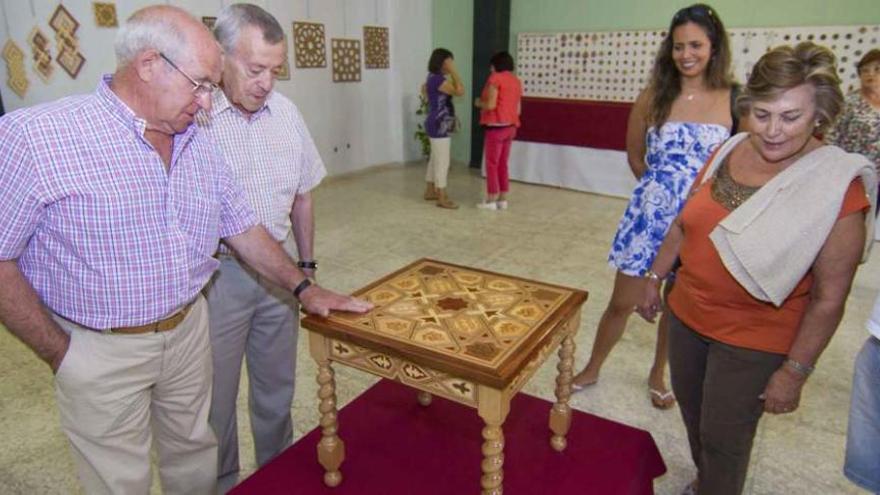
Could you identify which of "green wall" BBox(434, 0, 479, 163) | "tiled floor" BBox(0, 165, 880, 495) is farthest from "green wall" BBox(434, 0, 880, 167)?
"tiled floor" BBox(0, 165, 880, 495)

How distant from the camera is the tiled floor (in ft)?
7.01

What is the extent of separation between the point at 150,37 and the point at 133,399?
823mm

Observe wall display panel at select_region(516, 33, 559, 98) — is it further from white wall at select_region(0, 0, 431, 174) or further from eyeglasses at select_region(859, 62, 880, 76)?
eyeglasses at select_region(859, 62, 880, 76)

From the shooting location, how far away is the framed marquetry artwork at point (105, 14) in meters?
4.84

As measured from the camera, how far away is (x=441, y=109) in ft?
19.1

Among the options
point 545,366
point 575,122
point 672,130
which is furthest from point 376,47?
point 672,130

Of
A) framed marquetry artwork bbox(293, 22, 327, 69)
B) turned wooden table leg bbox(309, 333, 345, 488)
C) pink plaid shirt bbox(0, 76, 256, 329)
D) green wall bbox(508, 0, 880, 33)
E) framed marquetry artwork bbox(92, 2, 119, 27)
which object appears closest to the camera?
pink plaid shirt bbox(0, 76, 256, 329)

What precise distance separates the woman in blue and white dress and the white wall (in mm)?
4725

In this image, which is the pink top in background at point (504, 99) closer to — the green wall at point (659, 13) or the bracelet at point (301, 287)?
the green wall at point (659, 13)

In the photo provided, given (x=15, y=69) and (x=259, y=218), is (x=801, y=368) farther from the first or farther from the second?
(x=15, y=69)

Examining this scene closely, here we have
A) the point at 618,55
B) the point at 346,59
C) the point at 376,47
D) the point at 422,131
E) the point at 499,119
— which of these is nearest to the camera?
the point at 499,119

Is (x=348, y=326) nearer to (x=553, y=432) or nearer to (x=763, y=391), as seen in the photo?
(x=553, y=432)

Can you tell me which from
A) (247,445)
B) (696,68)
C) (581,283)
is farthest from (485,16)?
(247,445)

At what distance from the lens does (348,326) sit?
4.84ft
